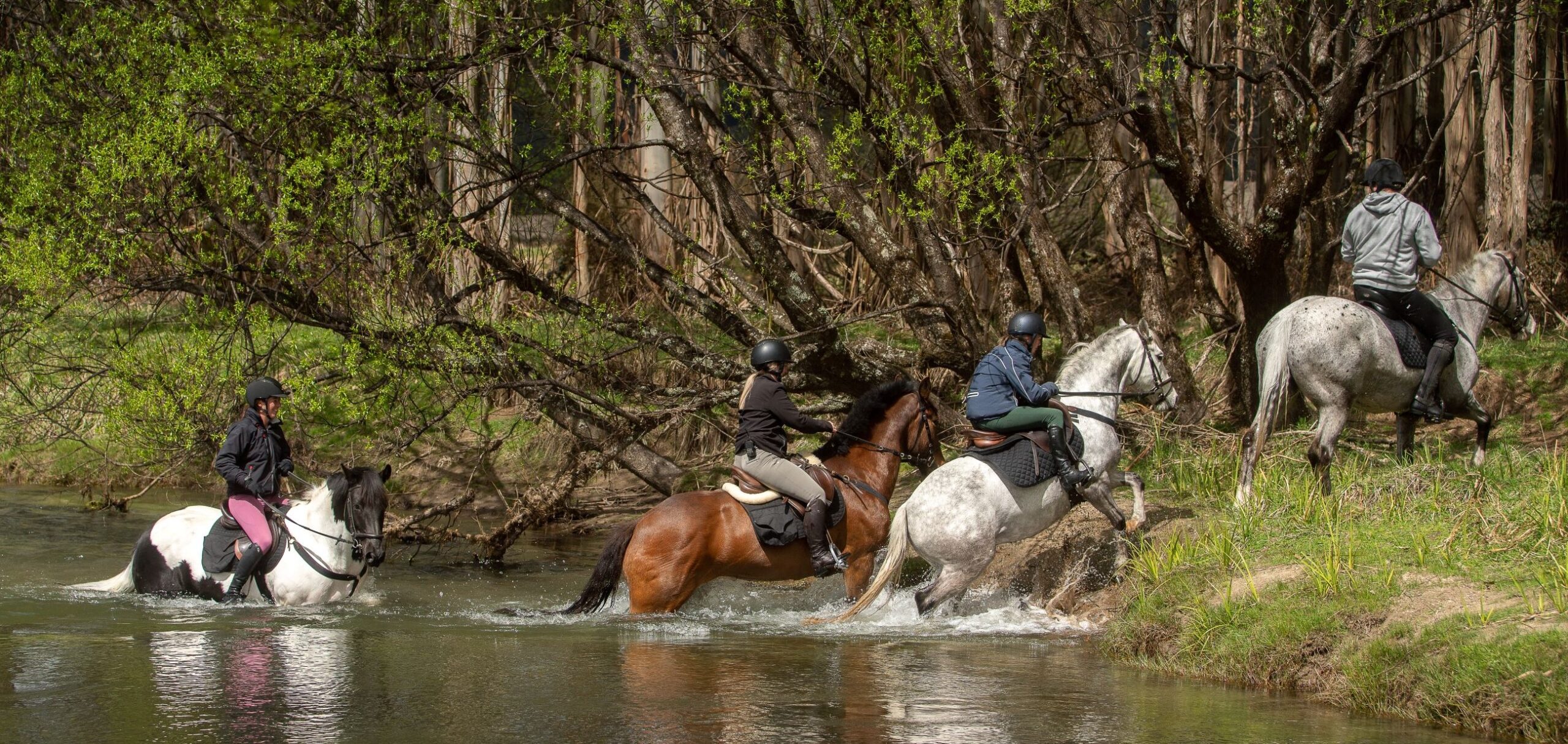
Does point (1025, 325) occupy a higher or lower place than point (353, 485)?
higher

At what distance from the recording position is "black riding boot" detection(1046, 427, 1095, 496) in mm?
Result: 8969

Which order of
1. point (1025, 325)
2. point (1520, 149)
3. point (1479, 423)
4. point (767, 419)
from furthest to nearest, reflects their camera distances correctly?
point (1520, 149) → point (1479, 423) → point (767, 419) → point (1025, 325)

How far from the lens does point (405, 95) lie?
11.9 m

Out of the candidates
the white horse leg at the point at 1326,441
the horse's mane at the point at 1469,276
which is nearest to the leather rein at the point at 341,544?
the white horse leg at the point at 1326,441

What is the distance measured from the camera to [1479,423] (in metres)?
10.3

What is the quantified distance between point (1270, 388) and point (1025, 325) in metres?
2.03

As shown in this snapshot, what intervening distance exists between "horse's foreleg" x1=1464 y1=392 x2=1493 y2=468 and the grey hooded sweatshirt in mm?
1066

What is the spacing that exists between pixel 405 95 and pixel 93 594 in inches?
191

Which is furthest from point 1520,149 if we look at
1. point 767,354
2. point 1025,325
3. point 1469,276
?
point 767,354

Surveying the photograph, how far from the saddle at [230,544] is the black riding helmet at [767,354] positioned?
3.81 meters

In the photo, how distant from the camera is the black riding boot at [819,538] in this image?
361 inches

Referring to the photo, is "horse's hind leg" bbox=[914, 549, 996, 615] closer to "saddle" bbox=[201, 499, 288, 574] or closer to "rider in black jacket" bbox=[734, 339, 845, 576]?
"rider in black jacket" bbox=[734, 339, 845, 576]

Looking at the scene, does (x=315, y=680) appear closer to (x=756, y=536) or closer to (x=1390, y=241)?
(x=756, y=536)

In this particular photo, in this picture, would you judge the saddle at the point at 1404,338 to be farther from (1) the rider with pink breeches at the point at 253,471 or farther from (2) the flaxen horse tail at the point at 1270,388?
(1) the rider with pink breeches at the point at 253,471
